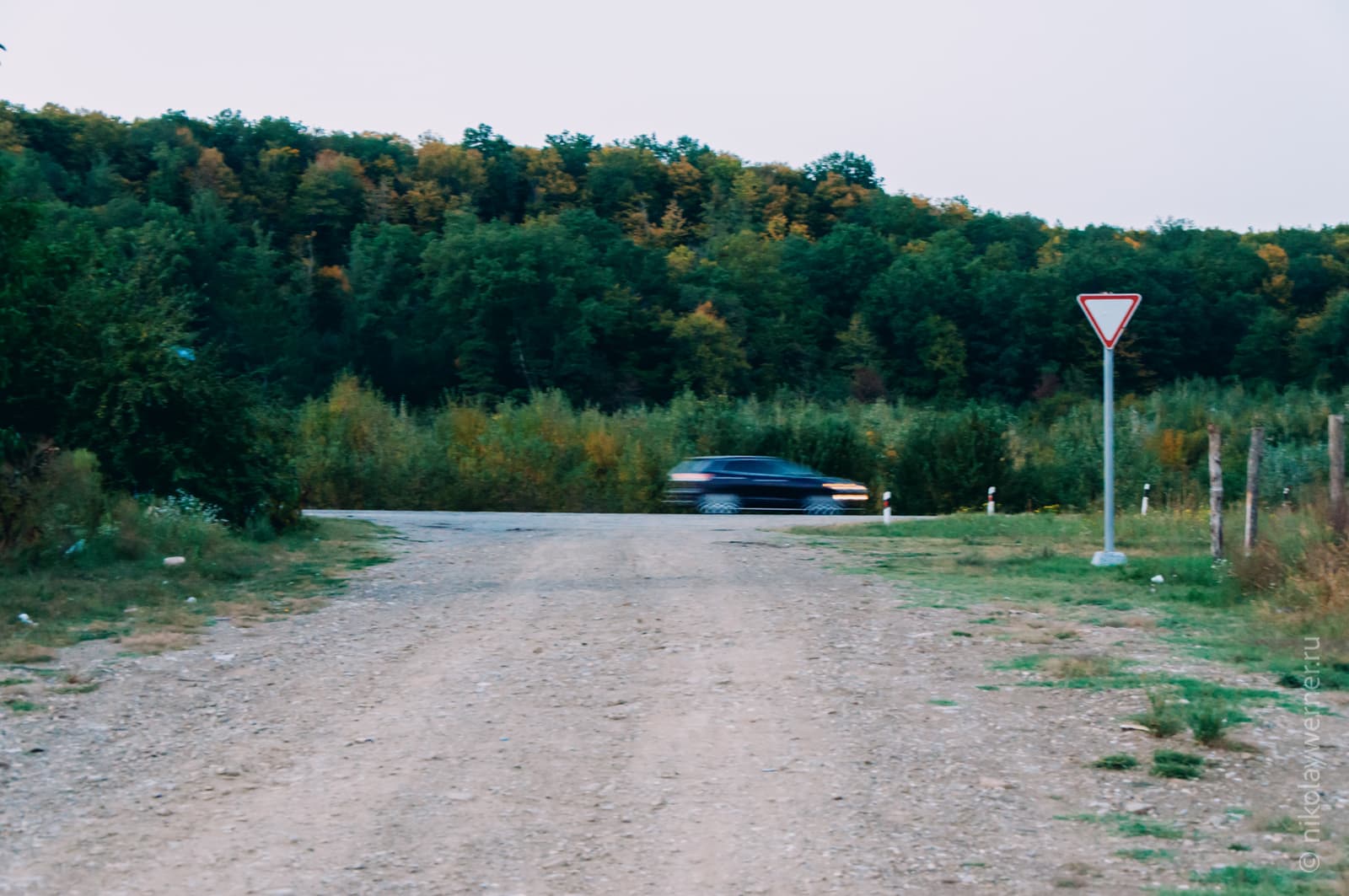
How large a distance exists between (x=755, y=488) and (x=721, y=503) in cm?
97

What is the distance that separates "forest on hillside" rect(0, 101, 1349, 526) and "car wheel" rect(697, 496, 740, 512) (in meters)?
21.8

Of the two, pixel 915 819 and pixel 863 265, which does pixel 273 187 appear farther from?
pixel 915 819

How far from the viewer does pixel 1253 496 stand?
1493cm

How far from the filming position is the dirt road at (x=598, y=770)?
564cm

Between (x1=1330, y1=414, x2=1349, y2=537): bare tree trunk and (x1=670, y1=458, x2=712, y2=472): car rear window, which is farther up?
(x1=1330, y1=414, x2=1349, y2=537): bare tree trunk

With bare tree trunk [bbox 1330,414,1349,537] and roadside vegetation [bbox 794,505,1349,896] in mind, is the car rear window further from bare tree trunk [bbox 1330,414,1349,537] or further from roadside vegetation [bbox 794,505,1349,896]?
bare tree trunk [bbox 1330,414,1349,537]

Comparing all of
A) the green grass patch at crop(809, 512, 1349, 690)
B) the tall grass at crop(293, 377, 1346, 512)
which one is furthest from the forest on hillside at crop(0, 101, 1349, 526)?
the green grass patch at crop(809, 512, 1349, 690)

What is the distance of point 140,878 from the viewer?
5.46m

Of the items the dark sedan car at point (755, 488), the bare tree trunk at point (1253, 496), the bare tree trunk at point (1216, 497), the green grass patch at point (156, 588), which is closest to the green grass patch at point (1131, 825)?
the green grass patch at point (156, 588)

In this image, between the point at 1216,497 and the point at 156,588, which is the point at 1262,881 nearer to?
the point at 1216,497

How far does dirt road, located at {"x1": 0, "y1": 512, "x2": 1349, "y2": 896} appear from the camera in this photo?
18.5 ft

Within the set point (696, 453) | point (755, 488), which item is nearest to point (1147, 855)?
point (755, 488)

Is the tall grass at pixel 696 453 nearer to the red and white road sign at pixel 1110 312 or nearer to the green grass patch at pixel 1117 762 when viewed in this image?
the red and white road sign at pixel 1110 312

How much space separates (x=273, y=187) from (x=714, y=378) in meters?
28.8
